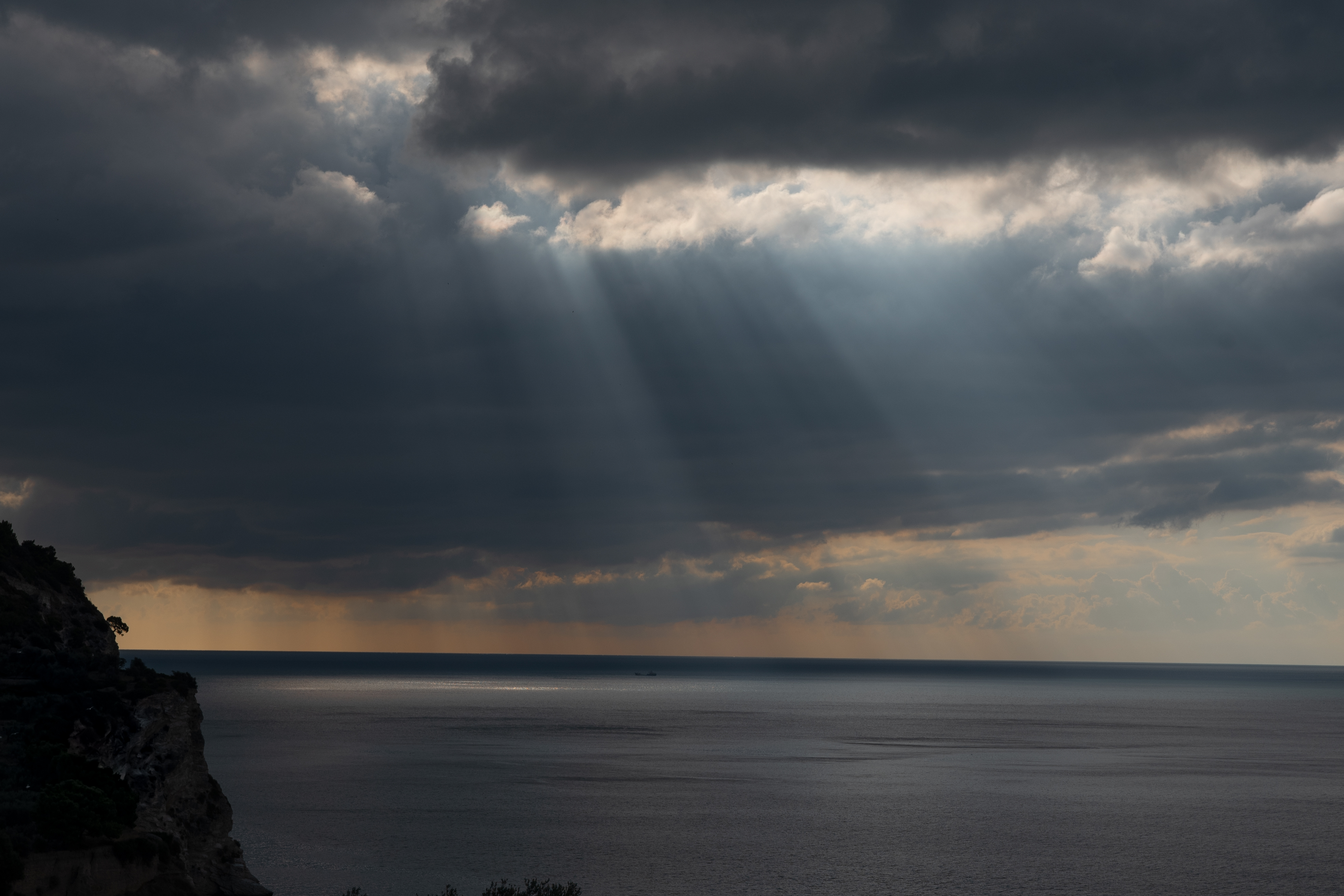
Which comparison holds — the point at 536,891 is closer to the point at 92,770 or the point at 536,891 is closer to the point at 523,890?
A: the point at 523,890

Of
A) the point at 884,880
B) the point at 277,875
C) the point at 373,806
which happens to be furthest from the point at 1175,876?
the point at 373,806

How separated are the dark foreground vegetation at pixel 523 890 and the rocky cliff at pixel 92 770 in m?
9.47

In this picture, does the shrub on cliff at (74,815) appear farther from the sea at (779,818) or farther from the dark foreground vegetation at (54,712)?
the sea at (779,818)

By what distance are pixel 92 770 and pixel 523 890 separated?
27330 millimetres

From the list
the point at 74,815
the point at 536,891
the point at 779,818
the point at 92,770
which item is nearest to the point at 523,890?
the point at 536,891

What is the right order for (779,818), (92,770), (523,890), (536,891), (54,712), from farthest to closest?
(779,818), (523,890), (536,891), (54,712), (92,770)

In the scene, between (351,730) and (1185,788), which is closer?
(1185,788)

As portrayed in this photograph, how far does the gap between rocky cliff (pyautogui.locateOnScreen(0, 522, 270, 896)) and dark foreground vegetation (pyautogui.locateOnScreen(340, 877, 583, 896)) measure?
9468 mm

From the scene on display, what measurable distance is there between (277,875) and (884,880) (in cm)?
3964

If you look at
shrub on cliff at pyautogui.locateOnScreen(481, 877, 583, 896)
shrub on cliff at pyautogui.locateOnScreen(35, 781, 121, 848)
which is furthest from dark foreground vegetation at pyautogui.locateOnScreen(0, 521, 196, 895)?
shrub on cliff at pyautogui.locateOnScreen(481, 877, 583, 896)

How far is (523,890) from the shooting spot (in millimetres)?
70000

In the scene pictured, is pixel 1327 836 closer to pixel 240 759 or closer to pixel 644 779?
pixel 644 779

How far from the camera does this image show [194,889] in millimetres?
54375

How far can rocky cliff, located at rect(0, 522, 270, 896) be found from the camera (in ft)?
A: 158
